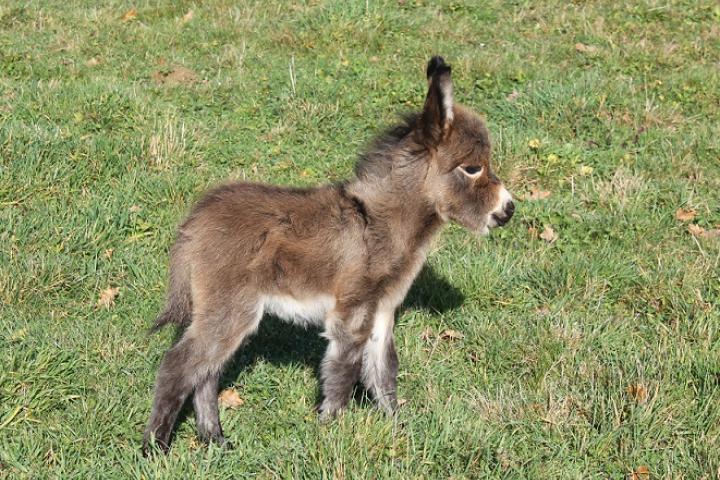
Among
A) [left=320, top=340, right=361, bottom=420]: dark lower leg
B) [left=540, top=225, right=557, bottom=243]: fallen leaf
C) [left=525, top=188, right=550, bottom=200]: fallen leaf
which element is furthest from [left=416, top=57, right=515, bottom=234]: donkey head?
[left=525, top=188, right=550, bottom=200]: fallen leaf

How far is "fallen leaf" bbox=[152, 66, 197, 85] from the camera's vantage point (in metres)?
9.90

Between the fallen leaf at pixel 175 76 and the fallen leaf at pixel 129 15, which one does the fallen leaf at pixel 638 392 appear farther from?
the fallen leaf at pixel 129 15

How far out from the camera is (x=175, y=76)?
10.0 metres

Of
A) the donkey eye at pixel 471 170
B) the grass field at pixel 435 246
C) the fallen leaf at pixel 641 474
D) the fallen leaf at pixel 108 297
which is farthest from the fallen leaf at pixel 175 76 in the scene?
the fallen leaf at pixel 641 474

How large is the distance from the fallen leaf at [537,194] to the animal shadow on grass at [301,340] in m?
1.80

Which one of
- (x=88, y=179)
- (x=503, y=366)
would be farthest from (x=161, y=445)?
(x=88, y=179)

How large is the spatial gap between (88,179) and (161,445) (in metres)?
3.57

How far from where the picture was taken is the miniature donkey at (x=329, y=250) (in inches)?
184

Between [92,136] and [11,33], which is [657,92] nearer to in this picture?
[92,136]

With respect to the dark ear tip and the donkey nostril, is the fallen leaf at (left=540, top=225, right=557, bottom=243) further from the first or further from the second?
the dark ear tip

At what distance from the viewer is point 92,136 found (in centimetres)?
807

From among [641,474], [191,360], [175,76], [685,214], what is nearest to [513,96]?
[685,214]

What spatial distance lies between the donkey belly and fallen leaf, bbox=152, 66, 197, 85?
5698mm

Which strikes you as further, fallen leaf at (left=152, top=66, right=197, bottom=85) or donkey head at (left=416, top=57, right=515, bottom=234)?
fallen leaf at (left=152, top=66, right=197, bottom=85)
